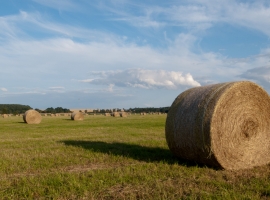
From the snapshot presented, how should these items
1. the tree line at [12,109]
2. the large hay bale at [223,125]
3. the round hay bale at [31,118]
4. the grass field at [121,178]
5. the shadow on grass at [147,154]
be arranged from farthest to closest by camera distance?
1. the tree line at [12,109]
2. the round hay bale at [31,118]
3. the shadow on grass at [147,154]
4. the large hay bale at [223,125]
5. the grass field at [121,178]

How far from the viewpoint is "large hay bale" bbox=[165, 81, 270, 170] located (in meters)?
7.84

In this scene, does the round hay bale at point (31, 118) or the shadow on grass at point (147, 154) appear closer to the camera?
the shadow on grass at point (147, 154)

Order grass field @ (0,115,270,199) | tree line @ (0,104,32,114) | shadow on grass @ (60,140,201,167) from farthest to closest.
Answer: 1. tree line @ (0,104,32,114)
2. shadow on grass @ (60,140,201,167)
3. grass field @ (0,115,270,199)

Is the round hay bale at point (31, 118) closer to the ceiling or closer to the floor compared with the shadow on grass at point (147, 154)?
closer to the ceiling

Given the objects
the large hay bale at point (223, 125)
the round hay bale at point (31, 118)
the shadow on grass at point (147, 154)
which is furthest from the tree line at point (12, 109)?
the large hay bale at point (223, 125)

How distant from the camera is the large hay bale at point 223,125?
7.84 metres

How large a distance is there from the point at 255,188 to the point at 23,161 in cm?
582

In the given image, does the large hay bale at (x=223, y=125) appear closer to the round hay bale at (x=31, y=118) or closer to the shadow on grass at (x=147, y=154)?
the shadow on grass at (x=147, y=154)

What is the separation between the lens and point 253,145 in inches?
339

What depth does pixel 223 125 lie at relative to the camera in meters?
8.04

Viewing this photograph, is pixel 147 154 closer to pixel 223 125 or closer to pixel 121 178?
pixel 223 125

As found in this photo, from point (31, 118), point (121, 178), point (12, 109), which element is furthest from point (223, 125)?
point (12, 109)

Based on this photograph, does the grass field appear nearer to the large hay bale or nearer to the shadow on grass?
the shadow on grass

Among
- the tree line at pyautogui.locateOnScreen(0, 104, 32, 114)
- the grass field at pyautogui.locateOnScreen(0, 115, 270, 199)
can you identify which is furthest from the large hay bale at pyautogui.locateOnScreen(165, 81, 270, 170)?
the tree line at pyautogui.locateOnScreen(0, 104, 32, 114)
